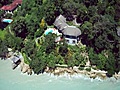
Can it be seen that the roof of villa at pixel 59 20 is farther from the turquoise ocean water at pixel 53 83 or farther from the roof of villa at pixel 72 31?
the turquoise ocean water at pixel 53 83

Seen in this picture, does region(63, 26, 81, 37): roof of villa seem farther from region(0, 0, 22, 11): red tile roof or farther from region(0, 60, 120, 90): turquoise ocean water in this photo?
region(0, 0, 22, 11): red tile roof

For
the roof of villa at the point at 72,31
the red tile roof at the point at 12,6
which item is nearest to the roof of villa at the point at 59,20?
the roof of villa at the point at 72,31

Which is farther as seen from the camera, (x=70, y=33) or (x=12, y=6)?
(x=12, y=6)

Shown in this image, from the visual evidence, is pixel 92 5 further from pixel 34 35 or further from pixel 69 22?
pixel 34 35

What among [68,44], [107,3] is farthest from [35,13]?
[107,3]

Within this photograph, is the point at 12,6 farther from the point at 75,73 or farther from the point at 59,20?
the point at 75,73

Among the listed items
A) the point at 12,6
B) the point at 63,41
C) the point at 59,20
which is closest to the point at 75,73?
the point at 63,41
